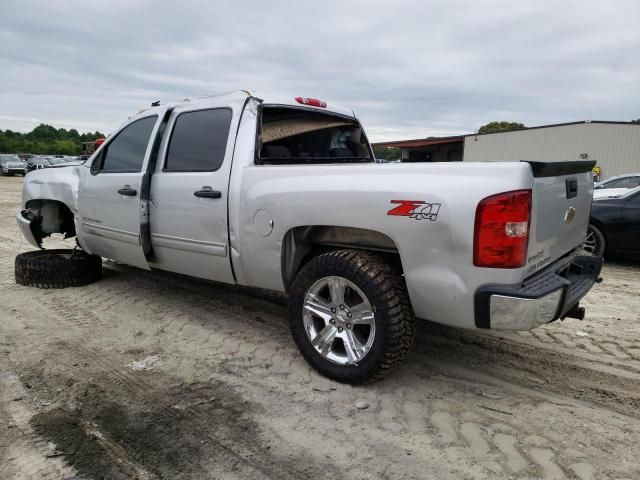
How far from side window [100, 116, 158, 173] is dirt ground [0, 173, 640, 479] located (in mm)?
1409

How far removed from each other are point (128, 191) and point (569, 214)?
11.6 ft

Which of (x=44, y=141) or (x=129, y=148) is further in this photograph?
(x=44, y=141)

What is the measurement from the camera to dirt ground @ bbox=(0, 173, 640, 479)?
228 cm

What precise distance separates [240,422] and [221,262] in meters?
1.34

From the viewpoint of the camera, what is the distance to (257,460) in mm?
2305

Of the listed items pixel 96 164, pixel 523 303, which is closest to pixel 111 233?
pixel 96 164

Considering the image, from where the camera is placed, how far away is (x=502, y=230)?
2381mm

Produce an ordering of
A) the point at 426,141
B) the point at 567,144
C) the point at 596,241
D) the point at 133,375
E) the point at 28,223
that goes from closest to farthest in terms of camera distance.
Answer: the point at 133,375 → the point at 28,223 → the point at 596,241 → the point at 567,144 → the point at 426,141

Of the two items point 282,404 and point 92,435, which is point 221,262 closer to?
point 282,404

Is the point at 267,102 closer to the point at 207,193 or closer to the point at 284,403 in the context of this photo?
the point at 207,193

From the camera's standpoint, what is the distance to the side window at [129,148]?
14.2ft

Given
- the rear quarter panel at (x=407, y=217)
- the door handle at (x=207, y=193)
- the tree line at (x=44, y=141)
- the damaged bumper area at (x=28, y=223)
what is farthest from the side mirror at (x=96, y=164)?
the tree line at (x=44, y=141)

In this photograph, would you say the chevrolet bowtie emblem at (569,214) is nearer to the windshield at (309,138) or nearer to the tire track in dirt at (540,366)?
the tire track in dirt at (540,366)

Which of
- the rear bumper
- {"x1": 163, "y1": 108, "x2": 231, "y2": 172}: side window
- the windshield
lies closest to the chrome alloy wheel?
the rear bumper
